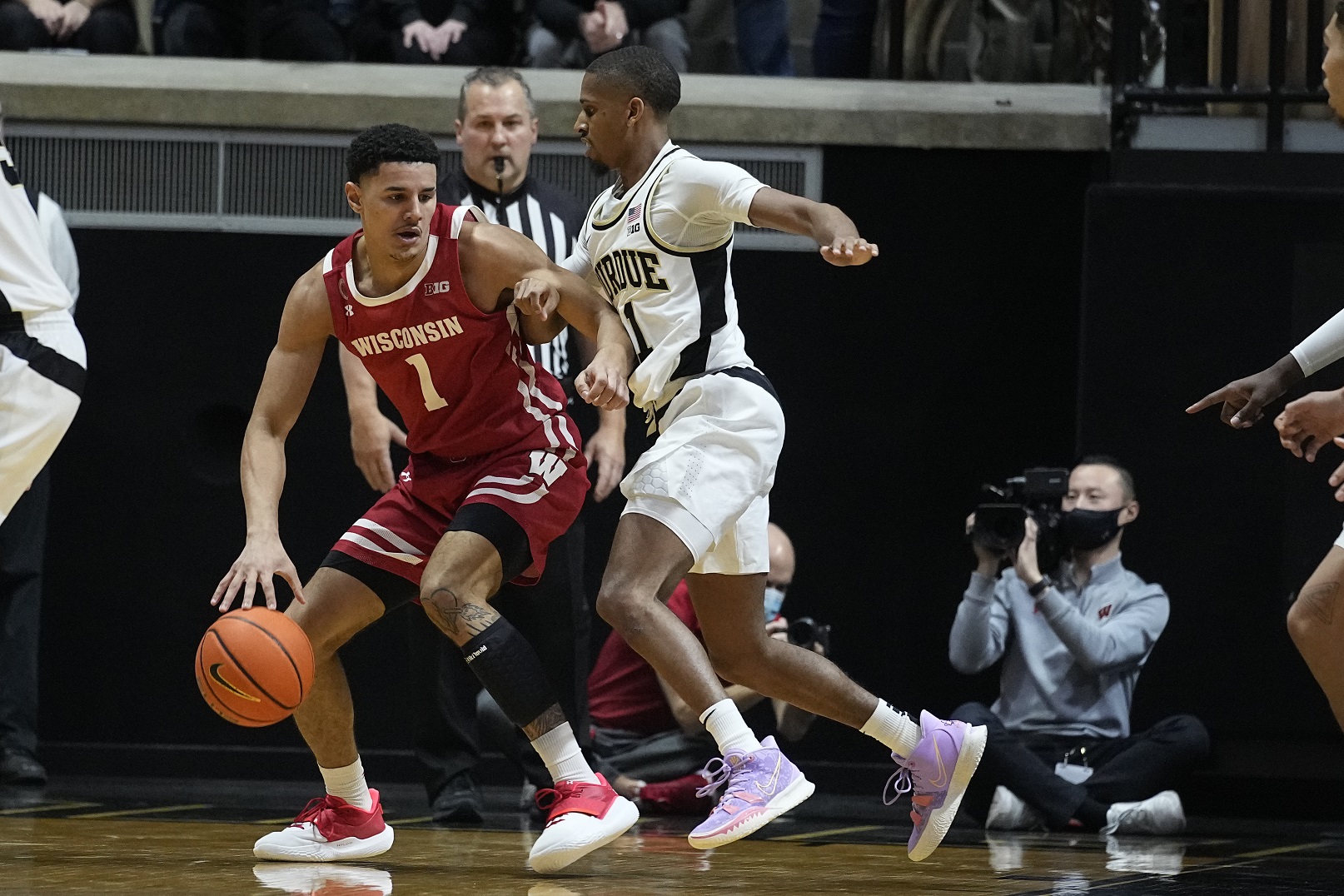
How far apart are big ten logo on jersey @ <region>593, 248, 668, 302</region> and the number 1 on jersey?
506 millimetres

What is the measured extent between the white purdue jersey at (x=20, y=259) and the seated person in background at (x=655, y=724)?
187 centimetres

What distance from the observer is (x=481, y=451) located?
4.92 meters

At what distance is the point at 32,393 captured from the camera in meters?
5.80

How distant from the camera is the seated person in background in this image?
654 centimetres


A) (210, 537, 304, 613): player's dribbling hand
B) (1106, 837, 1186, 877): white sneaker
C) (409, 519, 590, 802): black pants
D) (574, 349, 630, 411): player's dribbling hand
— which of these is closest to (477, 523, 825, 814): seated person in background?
(409, 519, 590, 802): black pants

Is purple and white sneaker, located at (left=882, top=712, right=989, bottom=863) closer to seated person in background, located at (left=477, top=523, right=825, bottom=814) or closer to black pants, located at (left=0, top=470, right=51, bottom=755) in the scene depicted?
seated person in background, located at (left=477, top=523, right=825, bottom=814)

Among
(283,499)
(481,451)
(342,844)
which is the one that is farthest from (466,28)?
(342,844)

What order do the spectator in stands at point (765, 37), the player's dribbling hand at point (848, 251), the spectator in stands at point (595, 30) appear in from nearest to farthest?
the player's dribbling hand at point (848, 251), the spectator in stands at point (595, 30), the spectator in stands at point (765, 37)

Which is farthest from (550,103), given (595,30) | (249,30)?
(249,30)

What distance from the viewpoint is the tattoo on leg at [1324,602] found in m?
4.63

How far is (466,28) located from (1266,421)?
133 inches

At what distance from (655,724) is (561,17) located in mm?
2820

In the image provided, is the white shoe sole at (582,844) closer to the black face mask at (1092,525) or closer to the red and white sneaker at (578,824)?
the red and white sneaker at (578,824)

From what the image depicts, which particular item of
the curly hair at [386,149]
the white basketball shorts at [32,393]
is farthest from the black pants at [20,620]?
the curly hair at [386,149]
